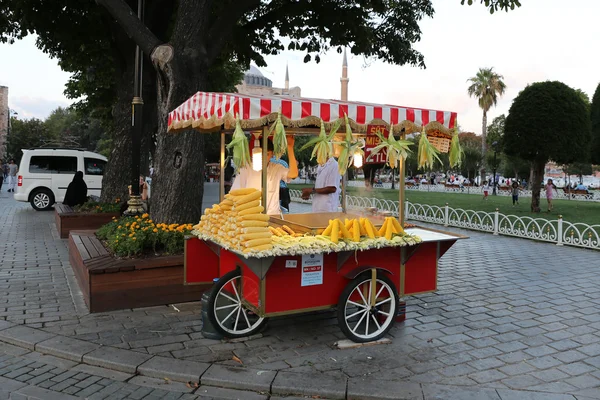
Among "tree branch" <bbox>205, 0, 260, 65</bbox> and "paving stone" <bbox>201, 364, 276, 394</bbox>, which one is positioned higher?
"tree branch" <bbox>205, 0, 260, 65</bbox>

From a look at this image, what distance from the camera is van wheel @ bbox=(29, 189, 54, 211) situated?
1778 centimetres

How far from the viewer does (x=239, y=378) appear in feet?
13.5

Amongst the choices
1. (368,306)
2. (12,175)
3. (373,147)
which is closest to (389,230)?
(368,306)

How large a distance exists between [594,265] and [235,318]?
299 inches

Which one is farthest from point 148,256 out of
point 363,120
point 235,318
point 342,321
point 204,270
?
point 363,120

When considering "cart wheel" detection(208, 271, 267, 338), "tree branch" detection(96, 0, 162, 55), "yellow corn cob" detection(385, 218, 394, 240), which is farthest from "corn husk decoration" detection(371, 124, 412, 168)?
"tree branch" detection(96, 0, 162, 55)

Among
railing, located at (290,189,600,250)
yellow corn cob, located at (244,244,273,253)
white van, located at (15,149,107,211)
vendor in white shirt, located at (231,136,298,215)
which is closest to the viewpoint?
yellow corn cob, located at (244,244,273,253)

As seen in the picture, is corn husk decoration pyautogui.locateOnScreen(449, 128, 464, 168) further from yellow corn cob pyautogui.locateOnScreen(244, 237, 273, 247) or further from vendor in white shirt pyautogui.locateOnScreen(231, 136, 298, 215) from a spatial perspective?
yellow corn cob pyautogui.locateOnScreen(244, 237, 273, 247)

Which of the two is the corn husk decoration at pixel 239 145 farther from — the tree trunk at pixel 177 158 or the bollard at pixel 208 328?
the tree trunk at pixel 177 158

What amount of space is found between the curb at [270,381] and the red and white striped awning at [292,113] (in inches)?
94.7

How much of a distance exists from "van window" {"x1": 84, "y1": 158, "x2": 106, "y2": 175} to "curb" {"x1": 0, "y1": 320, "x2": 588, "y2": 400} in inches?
591

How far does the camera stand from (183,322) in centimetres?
557

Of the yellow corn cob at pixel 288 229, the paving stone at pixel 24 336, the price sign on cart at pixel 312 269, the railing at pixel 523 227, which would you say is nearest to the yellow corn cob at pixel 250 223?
the price sign on cart at pixel 312 269

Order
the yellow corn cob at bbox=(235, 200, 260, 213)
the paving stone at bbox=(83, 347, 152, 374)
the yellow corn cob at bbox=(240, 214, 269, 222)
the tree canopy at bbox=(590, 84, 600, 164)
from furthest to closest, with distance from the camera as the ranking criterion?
the tree canopy at bbox=(590, 84, 600, 164)
the yellow corn cob at bbox=(235, 200, 260, 213)
the yellow corn cob at bbox=(240, 214, 269, 222)
the paving stone at bbox=(83, 347, 152, 374)
